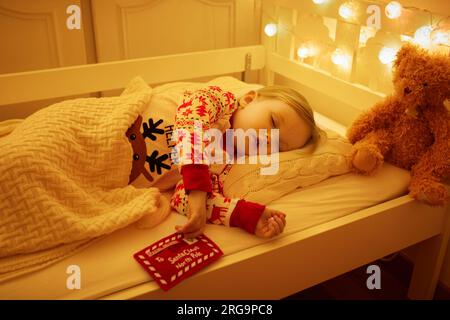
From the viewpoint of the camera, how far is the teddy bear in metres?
1.12

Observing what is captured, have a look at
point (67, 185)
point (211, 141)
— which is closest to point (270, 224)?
point (211, 141)

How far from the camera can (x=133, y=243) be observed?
99 cm

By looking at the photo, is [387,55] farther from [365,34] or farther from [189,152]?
[189,152]

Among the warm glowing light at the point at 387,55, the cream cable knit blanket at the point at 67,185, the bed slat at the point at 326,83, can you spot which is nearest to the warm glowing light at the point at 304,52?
the bed slat at the point at 326,83

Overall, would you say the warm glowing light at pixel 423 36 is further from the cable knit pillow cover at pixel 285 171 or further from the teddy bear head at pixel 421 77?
the cable knit pillow cover at pixel 285 171

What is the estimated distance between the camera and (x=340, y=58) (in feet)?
5.32

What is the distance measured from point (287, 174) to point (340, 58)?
67 cm

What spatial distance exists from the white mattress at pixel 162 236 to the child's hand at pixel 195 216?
0.04 metres

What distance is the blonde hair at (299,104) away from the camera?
1.21 metres

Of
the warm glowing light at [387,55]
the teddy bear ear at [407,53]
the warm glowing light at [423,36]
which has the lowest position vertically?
the warm glowing light at [387,55]

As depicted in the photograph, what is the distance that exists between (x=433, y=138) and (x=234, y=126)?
22.0 inches

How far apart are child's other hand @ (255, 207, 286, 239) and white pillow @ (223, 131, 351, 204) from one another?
93 mm

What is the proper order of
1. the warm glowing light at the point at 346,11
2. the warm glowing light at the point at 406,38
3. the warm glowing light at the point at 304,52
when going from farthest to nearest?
the warm glowing light at the point at 304,52, the warm glowing light at the point at 346,11, the warm glowing light at the point at 406,38
